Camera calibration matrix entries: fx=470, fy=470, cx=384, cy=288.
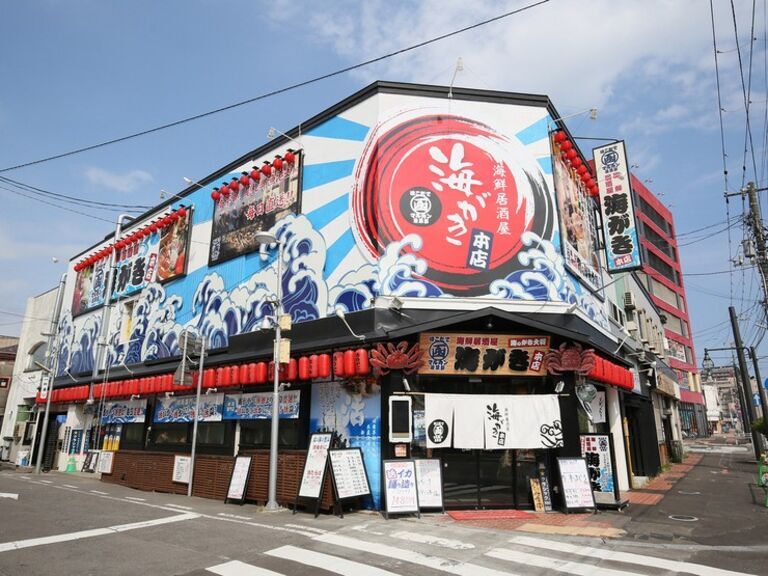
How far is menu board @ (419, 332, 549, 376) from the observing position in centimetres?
1206

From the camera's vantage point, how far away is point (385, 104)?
562 inches

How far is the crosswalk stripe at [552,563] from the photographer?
22.5ft

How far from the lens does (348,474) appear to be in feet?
36.7

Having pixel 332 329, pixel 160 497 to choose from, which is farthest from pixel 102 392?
pixel 332 329

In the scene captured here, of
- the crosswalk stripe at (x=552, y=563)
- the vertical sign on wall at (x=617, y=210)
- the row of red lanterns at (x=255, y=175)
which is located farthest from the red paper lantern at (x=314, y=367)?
the vertical sign on wall at (x=617, y=210)

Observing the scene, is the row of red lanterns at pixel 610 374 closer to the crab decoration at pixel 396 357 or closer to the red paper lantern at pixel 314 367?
the crab decoration at pixel 396 357

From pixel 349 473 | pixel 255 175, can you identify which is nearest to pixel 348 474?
Answer: pixel 349 473

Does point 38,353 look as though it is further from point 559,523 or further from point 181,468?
point 559,523

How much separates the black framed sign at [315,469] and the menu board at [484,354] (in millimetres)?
2995

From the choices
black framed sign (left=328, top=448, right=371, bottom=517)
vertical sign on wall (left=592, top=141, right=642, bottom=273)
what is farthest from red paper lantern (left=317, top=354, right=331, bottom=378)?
vertical sign on wall (left=592, top=141, right=642, bottom=273)

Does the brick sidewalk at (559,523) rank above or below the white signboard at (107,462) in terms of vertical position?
below

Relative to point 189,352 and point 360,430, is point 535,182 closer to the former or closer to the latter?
point 360,430

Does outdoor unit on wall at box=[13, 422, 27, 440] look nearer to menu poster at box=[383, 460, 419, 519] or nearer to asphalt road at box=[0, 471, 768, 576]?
asphalt road at box=[0, 471, 768, 576]

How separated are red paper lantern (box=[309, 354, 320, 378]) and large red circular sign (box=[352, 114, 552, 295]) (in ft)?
11.2
